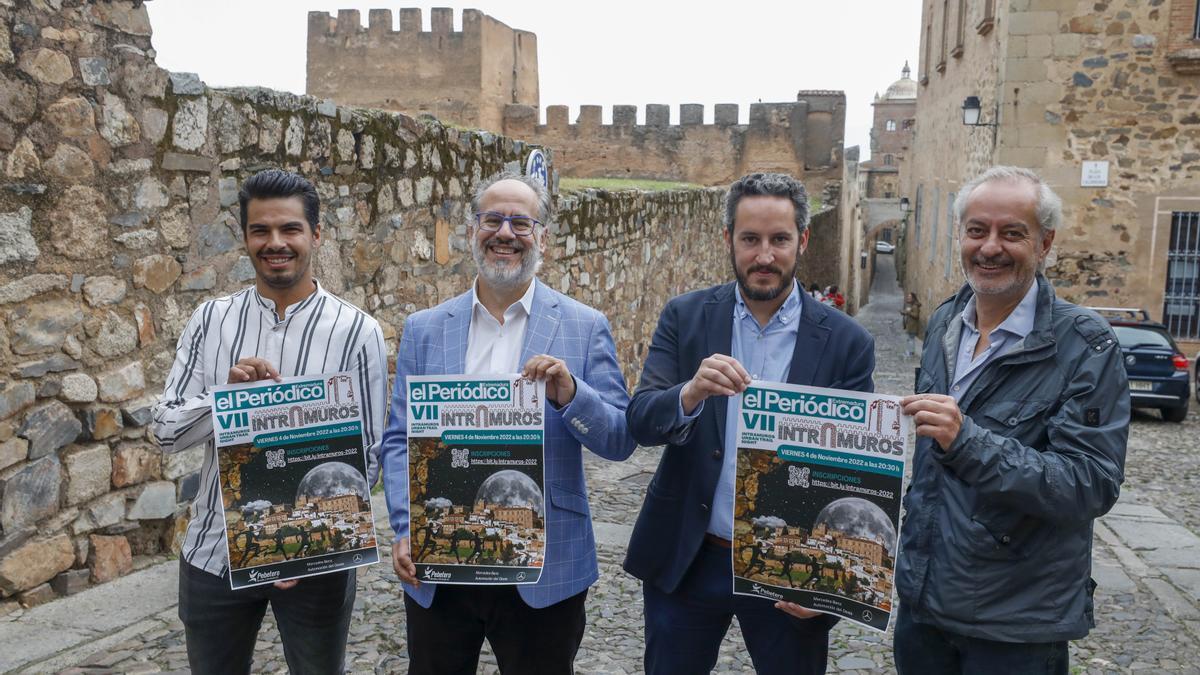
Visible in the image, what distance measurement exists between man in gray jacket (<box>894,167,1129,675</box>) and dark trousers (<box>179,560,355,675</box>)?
1.53 metres

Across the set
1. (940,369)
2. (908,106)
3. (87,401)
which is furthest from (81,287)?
(908,106)

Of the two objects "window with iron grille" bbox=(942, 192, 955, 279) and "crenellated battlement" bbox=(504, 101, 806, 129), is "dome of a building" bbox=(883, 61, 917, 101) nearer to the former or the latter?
"crenellated battlement" bbox=(504, 101, 806, 129)

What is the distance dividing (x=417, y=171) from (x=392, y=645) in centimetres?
346

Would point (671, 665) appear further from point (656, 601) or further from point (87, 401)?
point (87, 401)

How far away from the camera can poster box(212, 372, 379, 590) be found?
8.30 ft

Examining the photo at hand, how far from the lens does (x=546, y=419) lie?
267cm

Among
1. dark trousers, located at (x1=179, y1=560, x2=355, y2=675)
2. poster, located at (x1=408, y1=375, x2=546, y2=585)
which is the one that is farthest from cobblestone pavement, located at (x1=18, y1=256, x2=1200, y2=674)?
poster, located at (x1=408, y1=375, x2=546, y2=585)

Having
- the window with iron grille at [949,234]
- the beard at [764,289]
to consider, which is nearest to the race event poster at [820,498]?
the beard at [764,289]

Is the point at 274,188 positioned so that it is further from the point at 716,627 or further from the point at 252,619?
the point at 716,627

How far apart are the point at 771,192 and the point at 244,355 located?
1.48 m

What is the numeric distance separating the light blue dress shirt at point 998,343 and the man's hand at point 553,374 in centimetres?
99

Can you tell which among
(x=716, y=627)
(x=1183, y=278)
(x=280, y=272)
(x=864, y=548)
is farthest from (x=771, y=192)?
(x=1183, y=278)

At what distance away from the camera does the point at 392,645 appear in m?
4.02

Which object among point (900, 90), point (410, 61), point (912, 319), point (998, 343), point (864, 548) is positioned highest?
point (900, 90)
